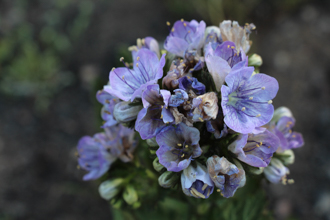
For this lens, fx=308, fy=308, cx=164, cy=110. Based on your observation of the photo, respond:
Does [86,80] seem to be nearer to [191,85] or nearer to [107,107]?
[107,107]

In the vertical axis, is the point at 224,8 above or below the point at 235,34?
above

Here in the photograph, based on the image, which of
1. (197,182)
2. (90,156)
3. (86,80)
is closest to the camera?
(197,182)

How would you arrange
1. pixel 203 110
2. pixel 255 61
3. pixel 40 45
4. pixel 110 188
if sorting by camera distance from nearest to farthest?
pixel 203 110
pixel 255 61
pixel 110 188
pixel 40 45

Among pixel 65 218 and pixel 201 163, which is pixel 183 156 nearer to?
pixel 201 163

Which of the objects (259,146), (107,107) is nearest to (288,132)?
(259,146)

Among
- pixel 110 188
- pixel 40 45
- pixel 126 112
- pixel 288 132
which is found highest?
pixel 40 45

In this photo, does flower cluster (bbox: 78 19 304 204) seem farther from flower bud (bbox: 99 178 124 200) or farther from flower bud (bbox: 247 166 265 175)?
flower bud (bbox: 99 178 124 200)

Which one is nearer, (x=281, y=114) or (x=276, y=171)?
(x=276, y=171)

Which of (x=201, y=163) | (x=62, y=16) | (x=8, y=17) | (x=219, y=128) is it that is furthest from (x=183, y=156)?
(x=8, y=17)

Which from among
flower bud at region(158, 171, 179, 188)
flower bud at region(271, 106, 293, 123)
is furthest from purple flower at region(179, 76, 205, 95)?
flower bud at region(271, 106, 293, 123)
